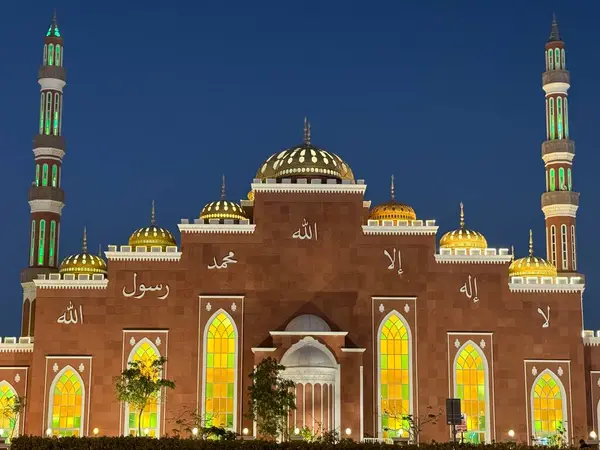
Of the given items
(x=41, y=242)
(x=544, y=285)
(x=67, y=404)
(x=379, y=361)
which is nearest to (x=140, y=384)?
(x=67, y=404)

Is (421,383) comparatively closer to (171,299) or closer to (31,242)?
(171,299)

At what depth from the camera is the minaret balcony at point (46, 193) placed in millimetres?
49881

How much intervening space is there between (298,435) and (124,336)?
8.69 m

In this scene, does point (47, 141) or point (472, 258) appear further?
point (47, 141)

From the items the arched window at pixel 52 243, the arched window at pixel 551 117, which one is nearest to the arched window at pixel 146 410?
the arched window at pixel 52 243

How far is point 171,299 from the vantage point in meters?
42.8

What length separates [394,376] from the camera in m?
42.4

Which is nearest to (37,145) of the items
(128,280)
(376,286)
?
(128,280)

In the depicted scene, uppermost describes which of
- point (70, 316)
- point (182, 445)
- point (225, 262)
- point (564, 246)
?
point (564, 246)

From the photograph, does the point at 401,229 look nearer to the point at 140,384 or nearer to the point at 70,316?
the point at 140,384

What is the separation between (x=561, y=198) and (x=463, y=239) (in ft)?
21.2

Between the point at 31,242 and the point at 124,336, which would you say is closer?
the point at 124,336

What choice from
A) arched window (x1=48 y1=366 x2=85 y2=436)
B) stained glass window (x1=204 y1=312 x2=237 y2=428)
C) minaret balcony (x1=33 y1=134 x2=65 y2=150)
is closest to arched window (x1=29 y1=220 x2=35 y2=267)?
minaret balcony (x1=33 y1=134 x2=65 y2=150)

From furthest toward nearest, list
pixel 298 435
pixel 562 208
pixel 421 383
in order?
pixel 562 208 → pixel 421 383 → pixel 298 435
